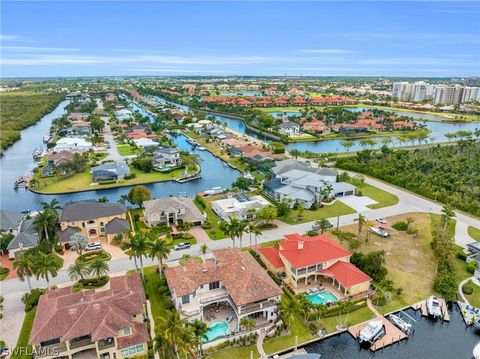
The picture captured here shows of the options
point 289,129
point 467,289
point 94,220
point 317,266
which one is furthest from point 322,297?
point 289,129

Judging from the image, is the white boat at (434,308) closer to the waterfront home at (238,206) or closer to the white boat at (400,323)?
the white boat at (400,323)

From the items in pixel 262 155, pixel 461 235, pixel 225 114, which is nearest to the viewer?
pixel 461 235

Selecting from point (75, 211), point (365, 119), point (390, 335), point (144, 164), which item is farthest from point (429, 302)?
point (365, 119)

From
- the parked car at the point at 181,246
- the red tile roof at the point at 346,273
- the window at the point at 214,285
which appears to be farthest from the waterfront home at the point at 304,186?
the window at the point at 214,285

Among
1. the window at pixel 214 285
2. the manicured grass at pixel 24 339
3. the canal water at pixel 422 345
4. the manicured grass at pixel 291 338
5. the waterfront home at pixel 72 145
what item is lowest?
the canal water at pixel 422 345

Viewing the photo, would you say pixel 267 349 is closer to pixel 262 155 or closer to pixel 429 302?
pixel 429 302

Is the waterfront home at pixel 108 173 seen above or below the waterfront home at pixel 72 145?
Result: below

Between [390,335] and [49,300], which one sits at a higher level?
[49,300]
